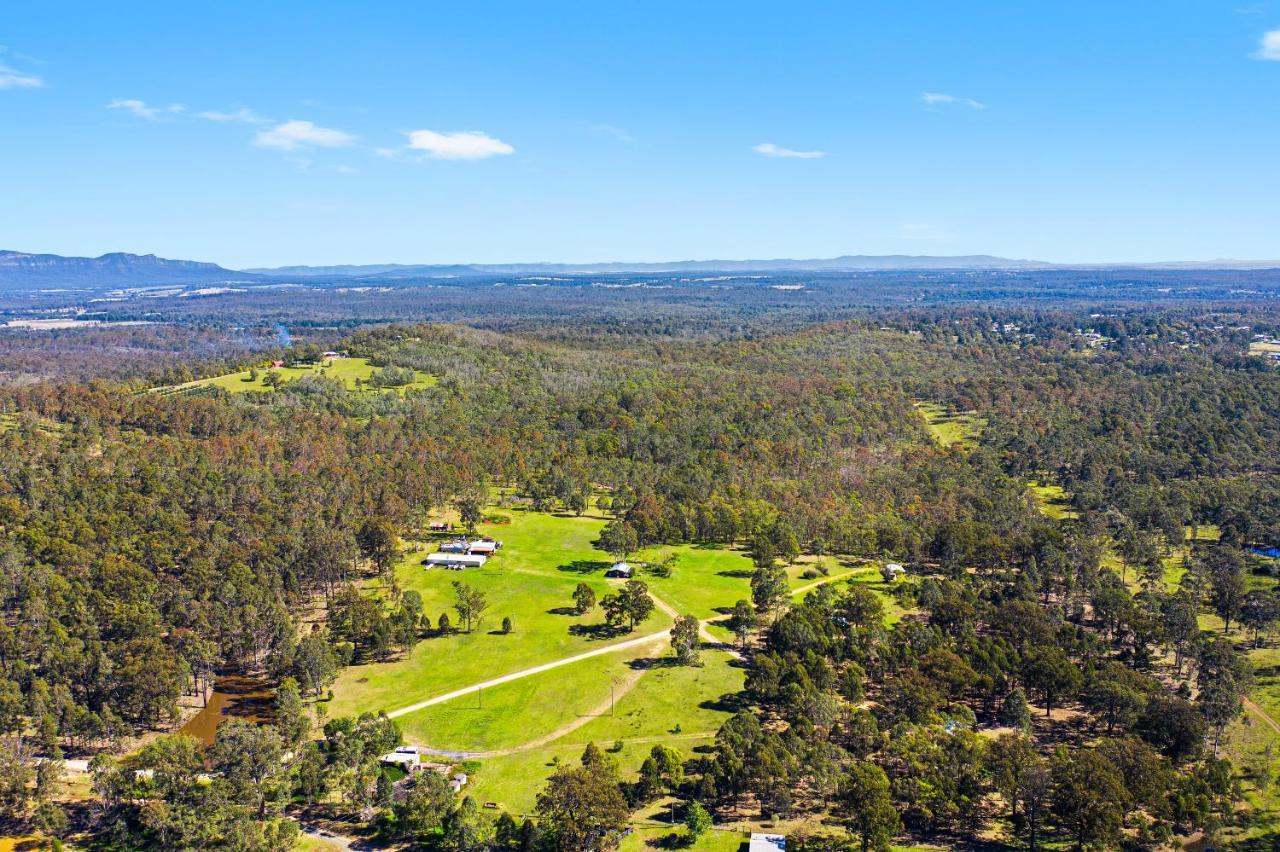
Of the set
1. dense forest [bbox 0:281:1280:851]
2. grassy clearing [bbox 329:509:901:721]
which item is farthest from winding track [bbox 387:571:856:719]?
dense forest [bbox 0:281:1280:851]

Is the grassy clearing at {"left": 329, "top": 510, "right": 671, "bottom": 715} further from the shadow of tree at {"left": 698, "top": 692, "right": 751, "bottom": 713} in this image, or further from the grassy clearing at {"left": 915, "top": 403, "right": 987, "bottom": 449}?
the grassy clearing at {"left": 915, "top": 403, "right": 987, "bottom": 449}

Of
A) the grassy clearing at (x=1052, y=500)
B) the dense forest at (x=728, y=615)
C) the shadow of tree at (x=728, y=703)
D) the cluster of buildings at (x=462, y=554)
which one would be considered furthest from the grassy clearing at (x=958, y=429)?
the shadow of tree at (x=728, y=703)

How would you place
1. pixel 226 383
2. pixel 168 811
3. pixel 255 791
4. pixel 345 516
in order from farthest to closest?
pixel 226 383 < pixel 345 516 < pixel 255 791 < pixel 168 811

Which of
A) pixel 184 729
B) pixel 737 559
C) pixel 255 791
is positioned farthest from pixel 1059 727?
pixel 184 729

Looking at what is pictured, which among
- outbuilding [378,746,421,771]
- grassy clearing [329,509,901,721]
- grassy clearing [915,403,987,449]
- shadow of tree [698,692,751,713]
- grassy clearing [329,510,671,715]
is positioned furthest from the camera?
grassy clearing [915,403,987,449]

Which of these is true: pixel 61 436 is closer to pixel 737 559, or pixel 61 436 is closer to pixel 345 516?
pixel 345 516

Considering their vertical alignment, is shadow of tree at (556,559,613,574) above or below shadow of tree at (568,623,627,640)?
above
